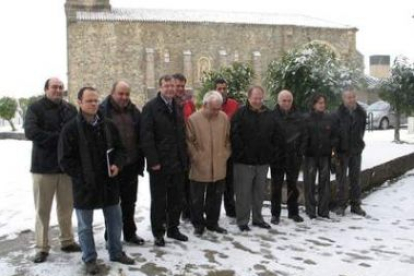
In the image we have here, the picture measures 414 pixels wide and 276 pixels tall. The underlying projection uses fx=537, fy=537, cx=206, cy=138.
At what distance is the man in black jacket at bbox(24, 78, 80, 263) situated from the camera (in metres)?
4.61

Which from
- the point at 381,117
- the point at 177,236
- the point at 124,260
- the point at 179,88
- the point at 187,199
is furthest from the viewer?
the point at 381,117

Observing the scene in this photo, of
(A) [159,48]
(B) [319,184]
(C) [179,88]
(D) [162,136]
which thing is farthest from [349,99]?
(A) [159,48]

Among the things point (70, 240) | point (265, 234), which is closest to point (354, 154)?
point (265, 234)

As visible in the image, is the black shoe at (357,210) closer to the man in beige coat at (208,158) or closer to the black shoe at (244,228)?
the black shoe at (244,228)

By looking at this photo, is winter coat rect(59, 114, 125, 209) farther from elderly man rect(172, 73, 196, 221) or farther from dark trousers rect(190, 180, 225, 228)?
dark trousers rect(190, 180, 225, 228)

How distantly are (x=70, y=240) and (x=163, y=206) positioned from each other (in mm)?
908

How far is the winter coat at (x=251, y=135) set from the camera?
18.6ft

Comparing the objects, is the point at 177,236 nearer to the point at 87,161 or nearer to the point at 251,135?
the point at 251,135

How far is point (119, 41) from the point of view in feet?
118

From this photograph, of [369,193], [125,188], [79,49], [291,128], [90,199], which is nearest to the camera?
[90,199]

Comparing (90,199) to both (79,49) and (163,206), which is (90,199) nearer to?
(163,206)

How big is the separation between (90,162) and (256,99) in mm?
2148

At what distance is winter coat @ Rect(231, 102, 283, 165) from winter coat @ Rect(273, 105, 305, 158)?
0.89 ft

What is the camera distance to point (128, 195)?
5055 mm
